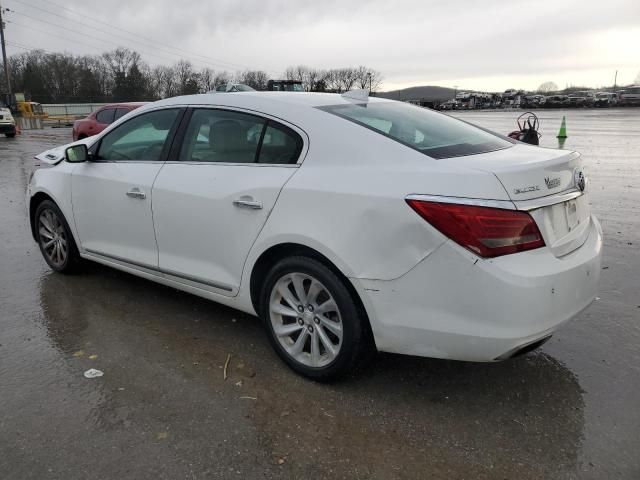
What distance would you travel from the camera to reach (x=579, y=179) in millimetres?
3068

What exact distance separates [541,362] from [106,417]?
2.60 meters

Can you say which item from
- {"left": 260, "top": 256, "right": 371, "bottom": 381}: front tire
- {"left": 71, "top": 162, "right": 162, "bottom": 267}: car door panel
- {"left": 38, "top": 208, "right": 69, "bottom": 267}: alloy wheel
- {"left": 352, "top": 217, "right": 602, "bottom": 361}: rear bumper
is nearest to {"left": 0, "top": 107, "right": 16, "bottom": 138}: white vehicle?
{"left": 38, "top": 208, "right": 69, "bottom": 267}: alloy wheel

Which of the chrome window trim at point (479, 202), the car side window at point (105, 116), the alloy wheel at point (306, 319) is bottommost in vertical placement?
the alloy wheel at point (306, 319)

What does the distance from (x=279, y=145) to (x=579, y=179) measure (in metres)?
1.73

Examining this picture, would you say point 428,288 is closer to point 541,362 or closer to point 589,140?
point 541,362

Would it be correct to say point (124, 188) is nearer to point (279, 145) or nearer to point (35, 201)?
point (279, 145)

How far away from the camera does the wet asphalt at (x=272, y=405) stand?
2.56m

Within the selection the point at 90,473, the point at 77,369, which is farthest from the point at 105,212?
the point at 90,473

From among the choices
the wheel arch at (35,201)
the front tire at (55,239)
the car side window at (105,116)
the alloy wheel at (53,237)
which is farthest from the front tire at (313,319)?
the car side window at (105,116)

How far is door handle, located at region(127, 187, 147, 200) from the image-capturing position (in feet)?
13.1

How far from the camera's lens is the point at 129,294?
4.74m

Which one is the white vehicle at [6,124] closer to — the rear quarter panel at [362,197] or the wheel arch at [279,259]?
the wheel arch at [279,259]

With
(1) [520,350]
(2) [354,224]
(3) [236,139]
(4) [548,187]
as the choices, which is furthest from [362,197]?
(3) [236,139]

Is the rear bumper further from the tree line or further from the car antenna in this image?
the tree line
